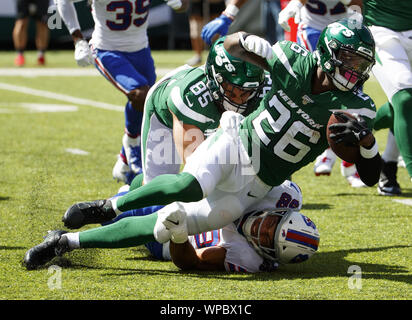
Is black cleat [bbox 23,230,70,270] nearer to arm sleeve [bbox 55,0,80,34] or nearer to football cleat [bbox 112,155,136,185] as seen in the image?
football cleat [bbox 112,155,136,185]

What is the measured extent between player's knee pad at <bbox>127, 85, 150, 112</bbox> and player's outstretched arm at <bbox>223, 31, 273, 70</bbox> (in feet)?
5.92

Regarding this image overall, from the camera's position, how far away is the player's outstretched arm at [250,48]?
3717 millimetres

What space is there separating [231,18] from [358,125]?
198 centimetres

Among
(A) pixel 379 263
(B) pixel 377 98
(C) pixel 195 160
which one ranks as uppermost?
(C) pixel 195 160

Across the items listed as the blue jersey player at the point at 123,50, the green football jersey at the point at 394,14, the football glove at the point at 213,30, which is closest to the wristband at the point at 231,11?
the football glove at the point at 213,30

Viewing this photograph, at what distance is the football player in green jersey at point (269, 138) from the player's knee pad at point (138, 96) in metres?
1.85

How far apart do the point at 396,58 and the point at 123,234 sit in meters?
2.22

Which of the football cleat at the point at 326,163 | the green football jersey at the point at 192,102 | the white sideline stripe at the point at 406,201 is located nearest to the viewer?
the green football jersey at the point at 192,102

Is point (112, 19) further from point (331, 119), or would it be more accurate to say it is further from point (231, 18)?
point (331, 119)

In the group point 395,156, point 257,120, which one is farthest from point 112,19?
point 257,120

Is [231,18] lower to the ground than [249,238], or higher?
higher

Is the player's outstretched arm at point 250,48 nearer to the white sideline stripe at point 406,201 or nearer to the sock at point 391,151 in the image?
the white sideline stripe at point 406,201

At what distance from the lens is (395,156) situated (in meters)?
5.75
